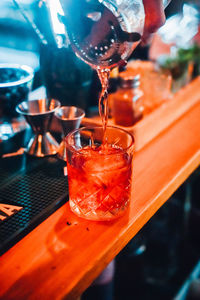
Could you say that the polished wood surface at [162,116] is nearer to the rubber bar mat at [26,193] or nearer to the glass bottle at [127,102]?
the glass bottle at [127,102]

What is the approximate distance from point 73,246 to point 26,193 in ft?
0.81

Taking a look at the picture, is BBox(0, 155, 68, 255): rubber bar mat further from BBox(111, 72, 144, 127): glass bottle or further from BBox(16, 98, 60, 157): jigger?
BBox(111, 72, 144, 127): glass bottle

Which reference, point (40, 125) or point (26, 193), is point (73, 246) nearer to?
point (26, 193)

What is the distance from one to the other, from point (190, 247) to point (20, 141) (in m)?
1.44

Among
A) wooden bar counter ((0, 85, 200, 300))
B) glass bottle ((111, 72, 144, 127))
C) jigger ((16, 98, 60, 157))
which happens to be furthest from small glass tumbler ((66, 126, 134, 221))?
glass bottle ((111, 72, 144, 127))

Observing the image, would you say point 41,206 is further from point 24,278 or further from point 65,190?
point 24,278

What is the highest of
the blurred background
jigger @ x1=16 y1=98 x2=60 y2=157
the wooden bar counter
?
the blurred background

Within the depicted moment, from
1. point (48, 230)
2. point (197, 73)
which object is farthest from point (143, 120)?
point (197, 73)

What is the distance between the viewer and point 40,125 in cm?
111

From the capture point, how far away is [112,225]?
831mm

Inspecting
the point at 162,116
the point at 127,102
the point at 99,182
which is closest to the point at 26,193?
the point at 99,182

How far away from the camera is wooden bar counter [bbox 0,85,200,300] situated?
26.8 inches

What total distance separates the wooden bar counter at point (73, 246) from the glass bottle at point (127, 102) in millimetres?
223

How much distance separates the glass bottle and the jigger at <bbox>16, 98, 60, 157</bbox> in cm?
25
